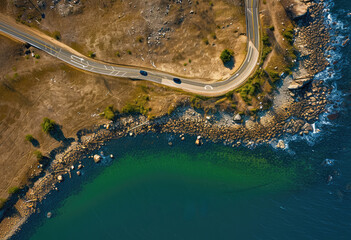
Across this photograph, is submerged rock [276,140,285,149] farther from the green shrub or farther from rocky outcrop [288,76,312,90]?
the green shrub

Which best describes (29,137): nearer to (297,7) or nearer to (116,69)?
(116,69)

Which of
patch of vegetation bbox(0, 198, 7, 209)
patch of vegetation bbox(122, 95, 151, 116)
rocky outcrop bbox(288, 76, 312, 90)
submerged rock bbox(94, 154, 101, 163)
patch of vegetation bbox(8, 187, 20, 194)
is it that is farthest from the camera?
submerged rock bbox(94, 154, 101, 163)

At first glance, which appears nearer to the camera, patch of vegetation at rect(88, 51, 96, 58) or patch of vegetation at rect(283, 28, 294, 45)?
patch of vegetation at rect(283, 28, 294, 45)

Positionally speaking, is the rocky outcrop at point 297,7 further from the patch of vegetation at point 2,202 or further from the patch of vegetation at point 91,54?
the patch of vegetation at point 2,202

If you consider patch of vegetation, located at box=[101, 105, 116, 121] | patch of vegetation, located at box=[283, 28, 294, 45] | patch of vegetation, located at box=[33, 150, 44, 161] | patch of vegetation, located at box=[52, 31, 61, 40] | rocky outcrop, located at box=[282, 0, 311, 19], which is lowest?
patch of vegetation, located at box=[33, 150, 44, 161]

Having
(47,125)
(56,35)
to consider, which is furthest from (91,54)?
(47,125)

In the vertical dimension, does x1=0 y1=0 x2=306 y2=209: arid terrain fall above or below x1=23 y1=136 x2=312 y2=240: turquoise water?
above

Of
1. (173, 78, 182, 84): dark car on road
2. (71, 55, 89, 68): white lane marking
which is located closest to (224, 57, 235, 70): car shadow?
(173, 78, 182, 84): dark car on road
